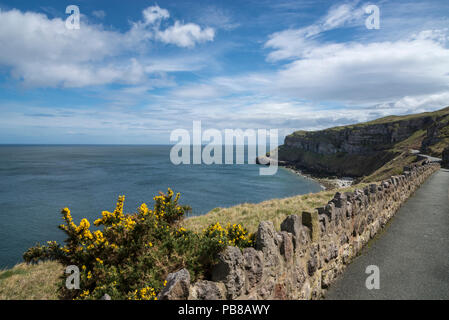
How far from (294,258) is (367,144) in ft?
386

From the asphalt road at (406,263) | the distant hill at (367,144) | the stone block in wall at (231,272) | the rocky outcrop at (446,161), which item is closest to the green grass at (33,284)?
the stone block in wall at (231,272)

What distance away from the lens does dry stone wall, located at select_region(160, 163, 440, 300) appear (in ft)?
11.1

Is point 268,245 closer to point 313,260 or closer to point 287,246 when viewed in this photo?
point 287,246

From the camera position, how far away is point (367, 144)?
105500 mm

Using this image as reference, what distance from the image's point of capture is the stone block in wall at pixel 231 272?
3.40 m

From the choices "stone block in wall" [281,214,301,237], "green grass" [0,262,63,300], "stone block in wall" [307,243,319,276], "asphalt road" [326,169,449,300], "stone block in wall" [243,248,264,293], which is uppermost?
"stone block in wall" [281,214,301,237]

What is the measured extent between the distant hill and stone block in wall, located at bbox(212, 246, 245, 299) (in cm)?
7637

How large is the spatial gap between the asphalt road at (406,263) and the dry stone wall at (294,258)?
32 centimetres

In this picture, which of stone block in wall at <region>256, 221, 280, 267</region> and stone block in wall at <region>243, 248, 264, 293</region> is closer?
stone block in wall at <region>243, 248, 264, 293</region>

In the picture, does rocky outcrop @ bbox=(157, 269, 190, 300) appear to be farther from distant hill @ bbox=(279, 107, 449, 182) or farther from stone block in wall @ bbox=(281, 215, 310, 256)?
distant hill @ bbox=(279, 107, 449, 182)

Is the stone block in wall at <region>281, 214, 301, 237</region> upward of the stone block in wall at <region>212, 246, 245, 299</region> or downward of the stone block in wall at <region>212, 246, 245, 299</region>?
upward

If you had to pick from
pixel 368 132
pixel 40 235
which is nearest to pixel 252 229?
pixel 40 235

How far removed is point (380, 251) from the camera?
23.9ft

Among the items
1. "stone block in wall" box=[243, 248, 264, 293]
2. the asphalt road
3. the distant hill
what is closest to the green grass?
"stone block in wall" box=[243, 248, 264, 293]
